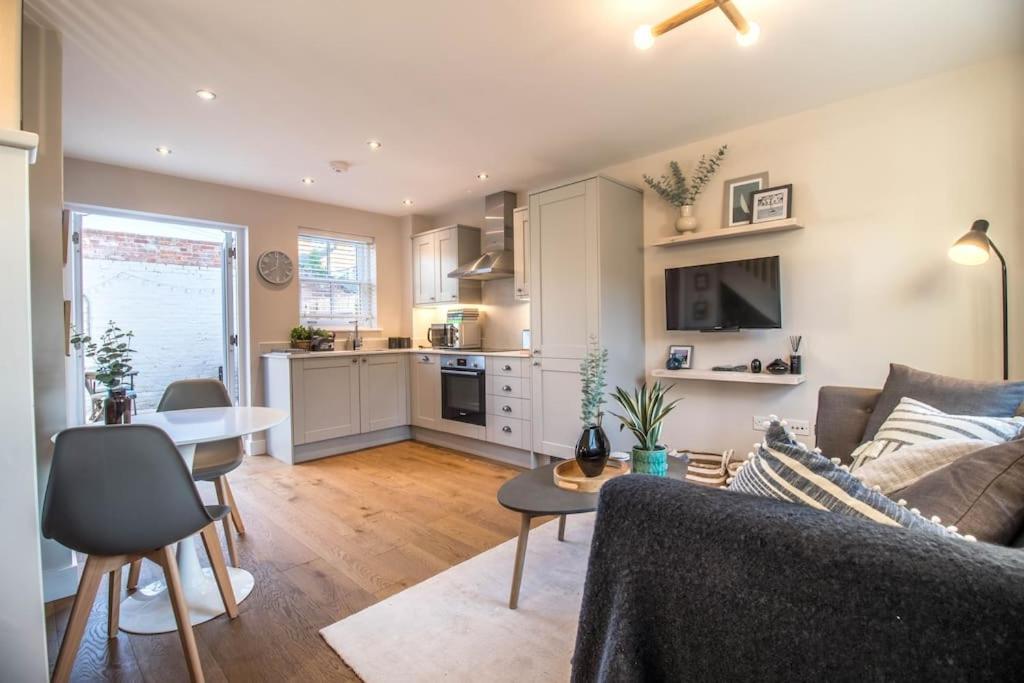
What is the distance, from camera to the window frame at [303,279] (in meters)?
4.84

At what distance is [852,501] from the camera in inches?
26.5

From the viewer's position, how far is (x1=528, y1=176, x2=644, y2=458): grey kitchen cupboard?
3.48 meters

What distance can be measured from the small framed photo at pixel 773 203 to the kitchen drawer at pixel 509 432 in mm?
2285

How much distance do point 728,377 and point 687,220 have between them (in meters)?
1.15

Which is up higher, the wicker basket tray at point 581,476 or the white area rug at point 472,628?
the wicker basket tray at point 581,476

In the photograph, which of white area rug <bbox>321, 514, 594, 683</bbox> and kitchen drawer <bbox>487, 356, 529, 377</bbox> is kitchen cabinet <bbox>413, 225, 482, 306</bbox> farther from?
white area rug <bbox>321, 514, 594, 683</bbox>

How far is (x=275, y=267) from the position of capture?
461cm

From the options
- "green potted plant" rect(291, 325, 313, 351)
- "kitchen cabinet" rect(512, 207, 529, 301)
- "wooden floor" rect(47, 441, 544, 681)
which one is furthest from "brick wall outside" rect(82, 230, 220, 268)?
"kitchen cabinet" rect(512, 207, 529, 301)

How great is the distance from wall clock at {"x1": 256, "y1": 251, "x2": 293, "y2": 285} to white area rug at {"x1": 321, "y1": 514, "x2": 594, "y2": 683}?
3.51 m

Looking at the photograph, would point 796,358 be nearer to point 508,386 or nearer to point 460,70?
point 508,386

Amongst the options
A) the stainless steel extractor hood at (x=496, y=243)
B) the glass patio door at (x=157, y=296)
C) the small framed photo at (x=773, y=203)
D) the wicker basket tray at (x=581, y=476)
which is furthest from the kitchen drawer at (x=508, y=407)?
the glass patio door at (x=157, y=296)

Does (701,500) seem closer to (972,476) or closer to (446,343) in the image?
(972,476)

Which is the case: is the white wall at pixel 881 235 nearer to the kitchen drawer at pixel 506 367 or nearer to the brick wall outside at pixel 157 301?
the kitchen drawer at pixel 506 367

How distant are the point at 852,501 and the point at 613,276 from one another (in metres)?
2.97
